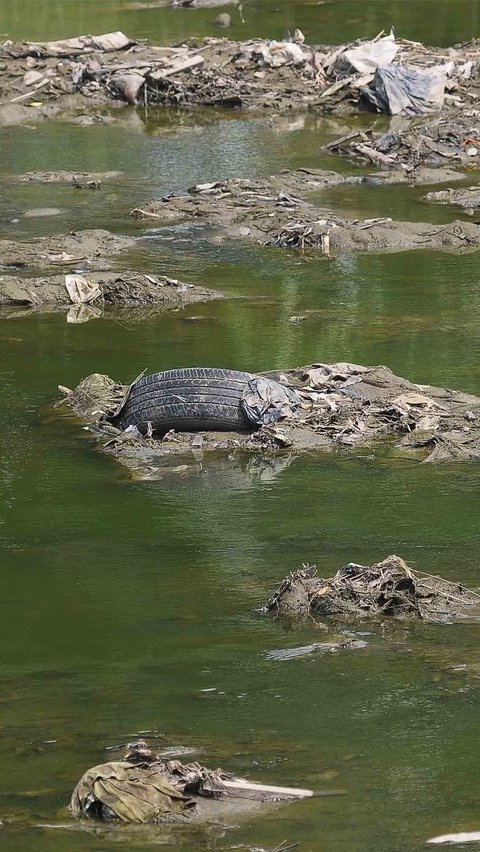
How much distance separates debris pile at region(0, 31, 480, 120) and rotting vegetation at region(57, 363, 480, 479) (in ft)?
44.4

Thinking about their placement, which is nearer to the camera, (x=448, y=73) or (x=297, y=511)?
(x=297, y=511)

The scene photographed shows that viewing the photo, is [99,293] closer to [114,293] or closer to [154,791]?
[114,293]

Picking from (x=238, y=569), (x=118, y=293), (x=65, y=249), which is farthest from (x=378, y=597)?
(x=65, y=249)

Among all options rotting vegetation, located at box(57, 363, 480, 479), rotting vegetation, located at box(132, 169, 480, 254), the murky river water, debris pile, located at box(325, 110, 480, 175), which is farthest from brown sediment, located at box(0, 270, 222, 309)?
debris pile, located at box(325, 110, 480, 175)

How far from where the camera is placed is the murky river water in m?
5.76

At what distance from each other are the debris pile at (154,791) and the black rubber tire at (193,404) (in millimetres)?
5215

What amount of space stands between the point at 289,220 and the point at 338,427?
271 inches

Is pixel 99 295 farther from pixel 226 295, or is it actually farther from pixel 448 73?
pixel 448 73

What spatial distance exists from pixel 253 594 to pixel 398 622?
2.92 feet

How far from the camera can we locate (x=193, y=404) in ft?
35.1

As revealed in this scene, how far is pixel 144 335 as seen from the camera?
13477mm

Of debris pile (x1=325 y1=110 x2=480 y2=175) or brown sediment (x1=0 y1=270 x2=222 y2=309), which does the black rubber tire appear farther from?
debris pile (x1=325 y1=110 x2=480 y2=175)

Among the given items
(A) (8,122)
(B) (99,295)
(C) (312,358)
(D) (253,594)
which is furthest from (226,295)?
(A) (8,122)

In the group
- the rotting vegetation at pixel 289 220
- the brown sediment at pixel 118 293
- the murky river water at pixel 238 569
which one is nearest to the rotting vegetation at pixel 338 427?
the murky river water at pixel 238 569
